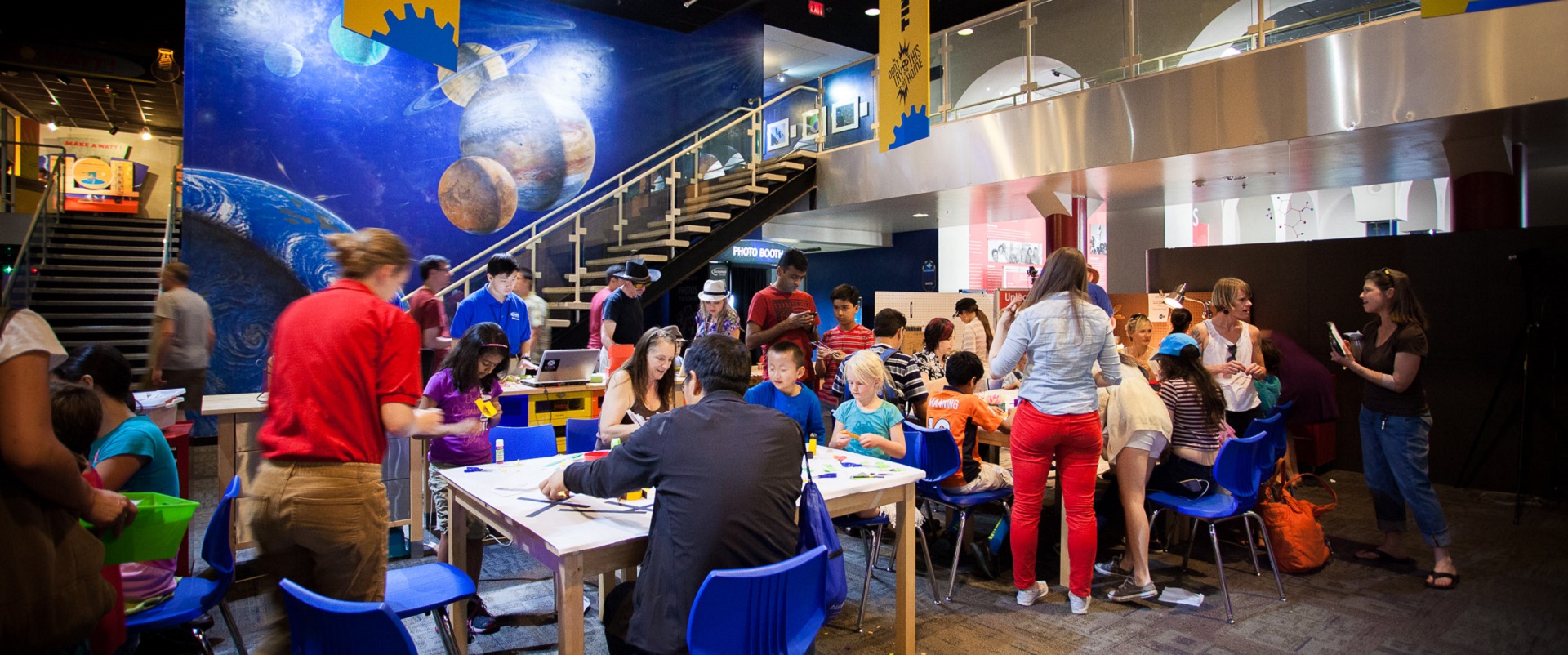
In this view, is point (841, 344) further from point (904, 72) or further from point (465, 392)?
point (465, 392)

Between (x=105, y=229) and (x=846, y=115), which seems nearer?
(x=846, y=115)

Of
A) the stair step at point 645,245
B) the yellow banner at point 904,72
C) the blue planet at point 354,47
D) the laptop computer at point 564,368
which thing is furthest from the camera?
the stair step at point 645,245

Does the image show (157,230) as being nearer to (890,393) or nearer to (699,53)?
(699,53)

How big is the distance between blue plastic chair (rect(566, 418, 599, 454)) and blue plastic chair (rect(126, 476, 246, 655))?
56.4 inches

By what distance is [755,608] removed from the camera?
6.79ft

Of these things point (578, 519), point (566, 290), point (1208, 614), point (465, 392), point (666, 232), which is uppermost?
point (666, 232)

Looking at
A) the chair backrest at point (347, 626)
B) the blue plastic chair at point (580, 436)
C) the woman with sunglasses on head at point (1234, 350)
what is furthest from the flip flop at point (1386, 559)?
the chair backrest at point (347, 626)

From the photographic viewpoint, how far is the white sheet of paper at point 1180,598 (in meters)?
3.86

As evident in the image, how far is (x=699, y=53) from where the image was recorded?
36.5ft

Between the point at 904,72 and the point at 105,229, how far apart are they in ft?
39.4

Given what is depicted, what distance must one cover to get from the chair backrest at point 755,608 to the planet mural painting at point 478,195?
26.4 ft

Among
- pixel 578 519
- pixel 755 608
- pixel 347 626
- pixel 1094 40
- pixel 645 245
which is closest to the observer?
pixel 347 626

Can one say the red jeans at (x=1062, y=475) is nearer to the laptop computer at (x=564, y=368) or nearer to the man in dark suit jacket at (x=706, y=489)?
the man in dark suit jacket at (x=706, y=489)

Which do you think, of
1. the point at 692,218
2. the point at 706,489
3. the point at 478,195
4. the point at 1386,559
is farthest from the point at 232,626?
the point at 478,195
